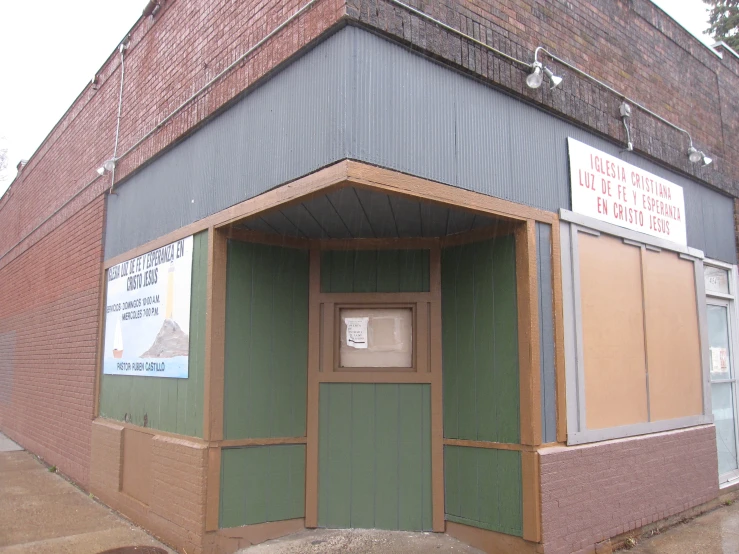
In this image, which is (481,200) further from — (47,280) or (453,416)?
(47,280)

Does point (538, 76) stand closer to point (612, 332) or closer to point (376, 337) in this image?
point (612, 332)

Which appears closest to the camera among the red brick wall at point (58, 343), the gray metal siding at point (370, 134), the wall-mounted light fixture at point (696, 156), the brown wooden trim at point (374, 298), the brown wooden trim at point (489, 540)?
the gray metal siding at point (370, 134)

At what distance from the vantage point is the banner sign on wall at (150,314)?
19.6 feet

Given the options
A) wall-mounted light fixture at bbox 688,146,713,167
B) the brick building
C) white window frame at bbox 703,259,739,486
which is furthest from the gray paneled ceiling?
white window frame at bbox 703,259,739,486

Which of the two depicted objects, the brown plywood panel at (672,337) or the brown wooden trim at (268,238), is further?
the brown plywood panel at (672,337)

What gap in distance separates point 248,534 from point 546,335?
9.86 feet

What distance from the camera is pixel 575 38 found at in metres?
6.30

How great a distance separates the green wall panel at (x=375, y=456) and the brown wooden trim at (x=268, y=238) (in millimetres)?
1343

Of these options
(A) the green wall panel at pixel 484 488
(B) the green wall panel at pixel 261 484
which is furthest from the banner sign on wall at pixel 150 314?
(A) the green wall panel at pixel 484 488

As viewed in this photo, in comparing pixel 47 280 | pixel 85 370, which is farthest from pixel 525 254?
pixel 47 280

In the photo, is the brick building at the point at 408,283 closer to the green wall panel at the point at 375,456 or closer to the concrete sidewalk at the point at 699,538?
the green wall panel at the point at 375,456

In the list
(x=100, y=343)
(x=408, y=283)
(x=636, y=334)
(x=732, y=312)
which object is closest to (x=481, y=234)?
(x=408, y=283)

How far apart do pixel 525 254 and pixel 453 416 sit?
1.58 metres

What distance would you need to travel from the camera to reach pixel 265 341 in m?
5.67
